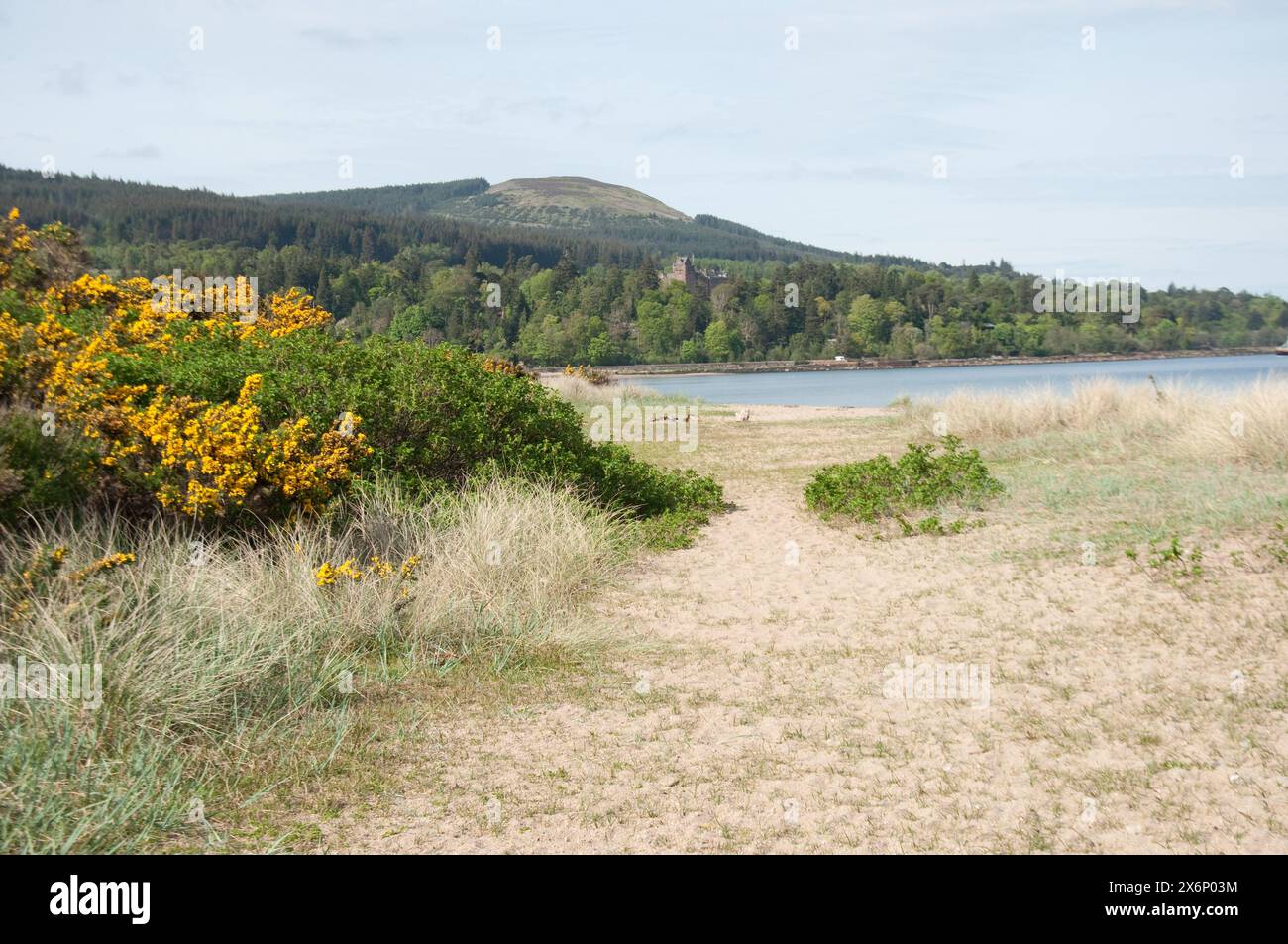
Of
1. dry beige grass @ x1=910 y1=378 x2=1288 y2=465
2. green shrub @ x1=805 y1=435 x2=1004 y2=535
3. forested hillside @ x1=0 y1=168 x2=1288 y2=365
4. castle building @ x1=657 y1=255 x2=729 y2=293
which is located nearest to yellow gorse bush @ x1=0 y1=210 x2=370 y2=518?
green shrub @ x1=805 y1=435 x2=1004 y2=535

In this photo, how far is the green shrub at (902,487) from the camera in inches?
429

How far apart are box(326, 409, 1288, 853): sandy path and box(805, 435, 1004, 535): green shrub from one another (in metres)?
2.75

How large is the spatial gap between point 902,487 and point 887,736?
6.43 m

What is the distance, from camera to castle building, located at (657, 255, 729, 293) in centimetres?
11738

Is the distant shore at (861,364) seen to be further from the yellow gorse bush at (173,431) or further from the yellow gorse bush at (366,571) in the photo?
the yellow gorse bush at (366,571)

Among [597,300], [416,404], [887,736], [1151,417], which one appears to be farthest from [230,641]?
[597,300]

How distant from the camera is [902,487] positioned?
36.9 ft

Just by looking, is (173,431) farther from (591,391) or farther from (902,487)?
(591,391)

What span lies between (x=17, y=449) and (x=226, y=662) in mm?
2037

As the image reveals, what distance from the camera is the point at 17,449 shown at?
229 inches

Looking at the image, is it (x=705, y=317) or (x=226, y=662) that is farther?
(x=705, y=317)
